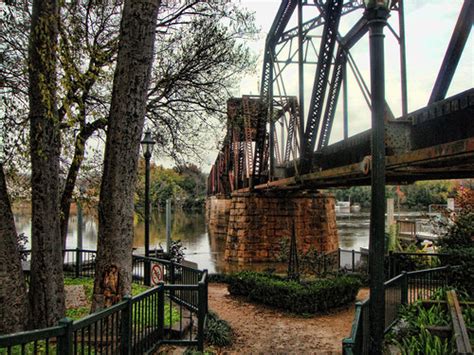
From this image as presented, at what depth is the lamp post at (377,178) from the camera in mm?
4074

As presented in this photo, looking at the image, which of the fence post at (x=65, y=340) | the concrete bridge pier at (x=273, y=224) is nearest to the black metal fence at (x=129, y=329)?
the fence post at (x=65, y=340)

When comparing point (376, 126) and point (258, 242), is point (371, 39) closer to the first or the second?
point (376, 126)

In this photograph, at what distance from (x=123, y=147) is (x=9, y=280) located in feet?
7.71

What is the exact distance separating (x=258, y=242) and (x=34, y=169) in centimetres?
1765

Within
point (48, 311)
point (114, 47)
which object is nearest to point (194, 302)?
point (48, 311)

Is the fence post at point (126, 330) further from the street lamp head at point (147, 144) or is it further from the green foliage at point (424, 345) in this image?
the street lamp head at point (147, 144)

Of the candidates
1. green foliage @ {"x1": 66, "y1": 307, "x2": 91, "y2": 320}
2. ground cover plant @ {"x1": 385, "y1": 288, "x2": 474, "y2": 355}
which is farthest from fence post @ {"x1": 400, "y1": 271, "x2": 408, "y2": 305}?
green foliage @ {"x1": 66, "y1": 307, "x2": 91, "y2": 320}

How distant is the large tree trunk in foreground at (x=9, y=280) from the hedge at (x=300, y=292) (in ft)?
21.8

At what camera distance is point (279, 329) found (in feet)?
30.7

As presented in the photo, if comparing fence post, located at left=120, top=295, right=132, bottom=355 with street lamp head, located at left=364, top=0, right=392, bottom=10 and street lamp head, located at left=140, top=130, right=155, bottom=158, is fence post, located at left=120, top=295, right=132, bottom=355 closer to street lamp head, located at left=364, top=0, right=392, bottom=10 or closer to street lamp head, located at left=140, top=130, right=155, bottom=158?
street lamp head, located at left=364, top=0, right=392, bottom=10

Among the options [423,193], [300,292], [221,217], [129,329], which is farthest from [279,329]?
[423,193]

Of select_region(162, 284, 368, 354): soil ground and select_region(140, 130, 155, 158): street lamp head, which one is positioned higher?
select_region(140, 130, 155, 158): street lamp head

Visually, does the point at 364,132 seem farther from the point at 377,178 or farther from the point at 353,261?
the point at 353,261

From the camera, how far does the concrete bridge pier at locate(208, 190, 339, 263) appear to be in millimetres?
23062
